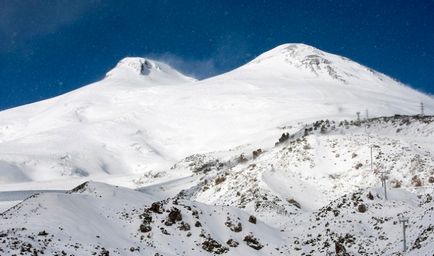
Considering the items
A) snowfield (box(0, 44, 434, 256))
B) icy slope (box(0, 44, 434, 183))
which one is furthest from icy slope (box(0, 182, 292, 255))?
icy slope (box(0, 44, 434, 183))

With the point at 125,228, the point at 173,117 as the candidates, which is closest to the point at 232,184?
the point at 125,228

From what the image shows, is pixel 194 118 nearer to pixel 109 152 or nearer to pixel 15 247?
pixel 109 152

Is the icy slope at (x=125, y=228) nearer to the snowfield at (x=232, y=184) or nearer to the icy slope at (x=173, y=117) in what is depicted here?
the snowfield at (x=232, y=184)

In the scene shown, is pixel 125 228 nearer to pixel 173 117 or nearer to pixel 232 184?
pixel 232 184

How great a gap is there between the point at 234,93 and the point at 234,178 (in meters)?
101

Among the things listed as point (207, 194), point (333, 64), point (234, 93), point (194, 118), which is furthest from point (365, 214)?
point (333, 64)

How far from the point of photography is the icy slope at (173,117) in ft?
362

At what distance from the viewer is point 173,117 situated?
143750 mm

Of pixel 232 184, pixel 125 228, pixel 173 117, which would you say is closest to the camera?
pixel 125 228

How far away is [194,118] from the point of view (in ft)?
461

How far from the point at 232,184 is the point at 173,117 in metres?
92.0

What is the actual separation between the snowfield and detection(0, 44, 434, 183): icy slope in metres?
0.63

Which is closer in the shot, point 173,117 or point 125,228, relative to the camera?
point 125,228

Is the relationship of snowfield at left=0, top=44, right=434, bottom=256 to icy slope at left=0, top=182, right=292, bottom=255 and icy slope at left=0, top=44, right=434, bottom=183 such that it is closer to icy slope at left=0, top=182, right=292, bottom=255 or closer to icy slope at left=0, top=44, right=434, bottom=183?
icy slope at left=0, top=182, right=292, bottom=255
